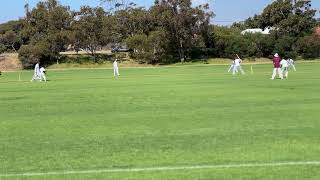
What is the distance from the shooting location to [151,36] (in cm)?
10112

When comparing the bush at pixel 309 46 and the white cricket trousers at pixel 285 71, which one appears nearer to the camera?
the white cricket trousers at pixel 285 71

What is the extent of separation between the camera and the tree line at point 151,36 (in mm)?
101062

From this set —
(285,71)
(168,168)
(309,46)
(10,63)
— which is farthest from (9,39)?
(168,168)

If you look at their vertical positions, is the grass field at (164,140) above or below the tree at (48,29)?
below

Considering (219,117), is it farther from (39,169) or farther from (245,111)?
(39,169)

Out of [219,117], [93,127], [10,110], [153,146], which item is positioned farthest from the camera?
[10,110]

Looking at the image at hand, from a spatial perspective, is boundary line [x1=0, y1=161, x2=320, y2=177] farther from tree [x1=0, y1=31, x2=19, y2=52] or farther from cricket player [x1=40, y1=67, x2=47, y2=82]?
tree [x1=0, y1=31, x2=19, y2=52]

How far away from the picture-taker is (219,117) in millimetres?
16766

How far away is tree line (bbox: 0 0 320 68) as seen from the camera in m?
101

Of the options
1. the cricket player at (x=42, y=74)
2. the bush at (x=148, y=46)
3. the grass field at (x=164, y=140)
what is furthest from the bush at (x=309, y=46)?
the grass field at (x=164, y=140)

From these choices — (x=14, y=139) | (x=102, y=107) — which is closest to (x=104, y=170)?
(x=14, y=139)

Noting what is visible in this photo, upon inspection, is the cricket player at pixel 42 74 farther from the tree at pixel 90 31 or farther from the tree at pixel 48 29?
the tree at pixel 90 31

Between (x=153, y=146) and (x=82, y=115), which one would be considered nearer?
(x=153, y=146)

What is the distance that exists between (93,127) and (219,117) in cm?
367
